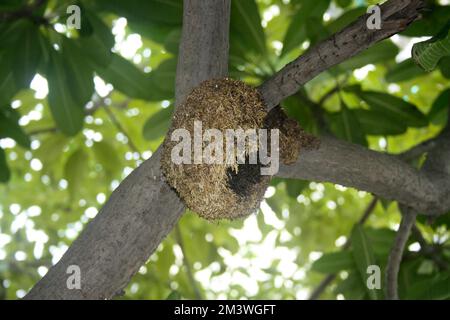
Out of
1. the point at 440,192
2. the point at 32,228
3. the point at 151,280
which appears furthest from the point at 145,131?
the point at 32,228

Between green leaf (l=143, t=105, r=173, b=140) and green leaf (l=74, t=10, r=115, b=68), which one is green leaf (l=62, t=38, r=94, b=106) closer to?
green leaf (l=74, t=10, r=115, b=68)

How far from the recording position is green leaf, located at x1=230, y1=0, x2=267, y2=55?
267 centimetres

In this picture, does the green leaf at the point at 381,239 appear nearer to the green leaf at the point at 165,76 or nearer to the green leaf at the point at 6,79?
the green leaf at the point at 165,76

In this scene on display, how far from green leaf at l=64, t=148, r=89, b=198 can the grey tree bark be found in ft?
6.07

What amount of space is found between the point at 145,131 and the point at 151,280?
121 cm

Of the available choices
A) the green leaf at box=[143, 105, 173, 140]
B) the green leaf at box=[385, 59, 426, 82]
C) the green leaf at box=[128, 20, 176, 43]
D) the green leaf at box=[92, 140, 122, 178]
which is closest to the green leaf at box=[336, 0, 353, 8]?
the green leaf at box=[385, 59, 426, 82]

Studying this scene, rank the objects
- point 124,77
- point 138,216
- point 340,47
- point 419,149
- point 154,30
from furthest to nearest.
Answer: point 124,77 < point 154,30 < point 419,149 < point 138,216 < point 340,47

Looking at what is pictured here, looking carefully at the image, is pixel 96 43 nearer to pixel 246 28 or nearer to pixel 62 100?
pixel 62 100

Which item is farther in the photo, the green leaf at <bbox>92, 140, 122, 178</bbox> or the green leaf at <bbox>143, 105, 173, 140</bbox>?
the green leaf at <bbox>92, 140, 122, 178</bbox>

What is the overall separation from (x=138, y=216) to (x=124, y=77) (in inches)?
52.0

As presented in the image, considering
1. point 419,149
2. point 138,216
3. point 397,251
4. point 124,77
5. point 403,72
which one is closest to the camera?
point 138,216

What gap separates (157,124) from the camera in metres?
3.07

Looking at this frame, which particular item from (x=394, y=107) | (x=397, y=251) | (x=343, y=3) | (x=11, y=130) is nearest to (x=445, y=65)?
(x=394, y=107)
